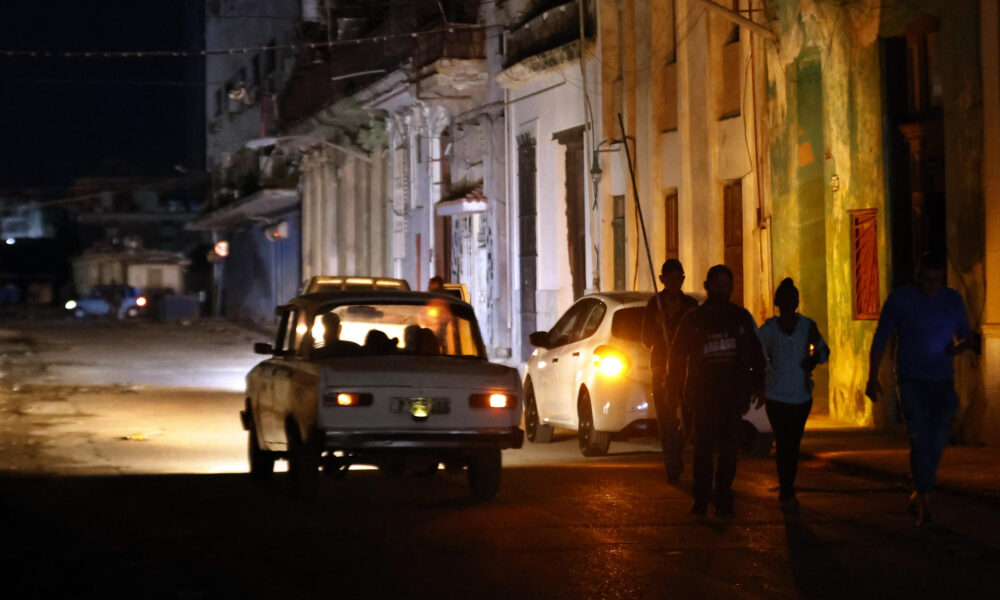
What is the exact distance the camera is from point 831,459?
14.1 m

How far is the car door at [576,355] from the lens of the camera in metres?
15.1

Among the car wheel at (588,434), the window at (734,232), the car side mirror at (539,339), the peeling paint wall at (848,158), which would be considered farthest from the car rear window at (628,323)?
the window at (734,232)

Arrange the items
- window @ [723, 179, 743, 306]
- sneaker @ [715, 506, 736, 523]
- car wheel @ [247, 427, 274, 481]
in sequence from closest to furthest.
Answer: sneaker @ [715, 506, 736, 523] → car wheel @ [247, 427, 274, 481] → window @ [723, 179, 743, 306]

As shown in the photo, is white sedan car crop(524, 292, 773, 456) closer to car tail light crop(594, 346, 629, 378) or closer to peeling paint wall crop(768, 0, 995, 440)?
car tail light crop(594, 346, 629, 378)

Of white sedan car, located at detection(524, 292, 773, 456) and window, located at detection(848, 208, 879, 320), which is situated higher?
window, located at detection(848, 208, 879, 320)

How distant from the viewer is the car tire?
16.8m

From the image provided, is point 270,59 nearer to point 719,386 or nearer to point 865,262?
point 865,262

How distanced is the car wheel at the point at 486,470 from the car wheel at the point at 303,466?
1.15 meters

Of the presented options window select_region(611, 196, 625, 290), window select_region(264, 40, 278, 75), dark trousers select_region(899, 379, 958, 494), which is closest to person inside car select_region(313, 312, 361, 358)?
dark trousers select_region(899, 379, 958, 494)

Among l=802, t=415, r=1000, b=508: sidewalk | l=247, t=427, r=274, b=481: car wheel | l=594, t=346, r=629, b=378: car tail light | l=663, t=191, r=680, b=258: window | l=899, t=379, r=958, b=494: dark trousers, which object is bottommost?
l=802, t=415, r=1000, b=508: sidewalk

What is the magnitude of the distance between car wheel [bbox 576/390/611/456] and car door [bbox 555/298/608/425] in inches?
6.0

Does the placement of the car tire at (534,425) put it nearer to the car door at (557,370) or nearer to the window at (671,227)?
the car door at (557,370)

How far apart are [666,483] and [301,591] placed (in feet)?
16.8

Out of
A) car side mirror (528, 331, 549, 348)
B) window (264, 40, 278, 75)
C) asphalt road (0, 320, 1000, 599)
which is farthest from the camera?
window (264, 40, 278, 75)
